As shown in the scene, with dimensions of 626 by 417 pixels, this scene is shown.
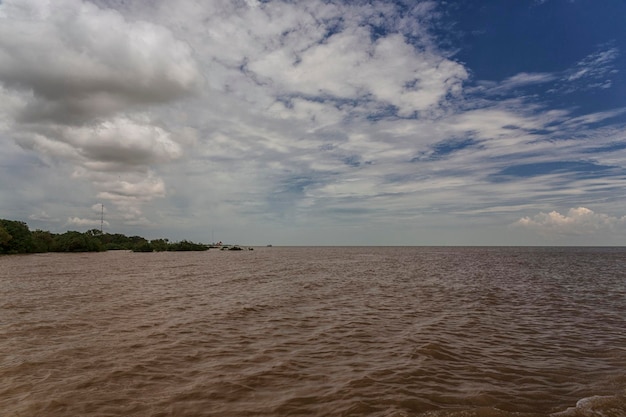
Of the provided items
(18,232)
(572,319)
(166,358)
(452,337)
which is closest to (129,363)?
(166,358)

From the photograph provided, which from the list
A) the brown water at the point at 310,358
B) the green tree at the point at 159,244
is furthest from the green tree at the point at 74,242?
the brown water at the point at 310,358

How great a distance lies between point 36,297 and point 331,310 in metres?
19.4

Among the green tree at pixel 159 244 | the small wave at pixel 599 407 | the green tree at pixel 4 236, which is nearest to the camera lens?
the small wave at pixel 599 407

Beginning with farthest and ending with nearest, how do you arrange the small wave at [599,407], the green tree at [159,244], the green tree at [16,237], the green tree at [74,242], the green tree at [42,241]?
the green tree at [159,244], the green tree at [74,242], the green tree at [42,241], the green tree at [16,237], the small wave at [599,407]

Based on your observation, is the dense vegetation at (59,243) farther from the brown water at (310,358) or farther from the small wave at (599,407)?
the small wave at (599,407)

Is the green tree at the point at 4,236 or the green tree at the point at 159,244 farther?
the green tree at the point at 159,244

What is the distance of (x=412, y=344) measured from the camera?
505 inches

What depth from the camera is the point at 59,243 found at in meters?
125

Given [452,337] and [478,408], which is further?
[452,337]

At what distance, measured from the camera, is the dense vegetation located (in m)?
94.1

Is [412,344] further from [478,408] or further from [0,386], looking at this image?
[0,386]

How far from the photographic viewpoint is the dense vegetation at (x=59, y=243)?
3704 inches

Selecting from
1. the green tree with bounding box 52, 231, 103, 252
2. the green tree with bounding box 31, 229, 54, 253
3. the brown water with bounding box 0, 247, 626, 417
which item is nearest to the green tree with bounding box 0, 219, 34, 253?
the green tree with bounding box 31, 229, 54, 253

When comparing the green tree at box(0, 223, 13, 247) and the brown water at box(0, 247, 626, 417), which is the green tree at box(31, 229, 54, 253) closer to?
the green tree at box(0, 223, 13, 247)
